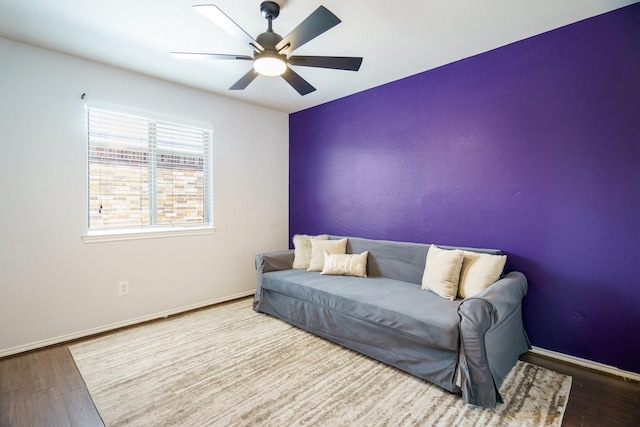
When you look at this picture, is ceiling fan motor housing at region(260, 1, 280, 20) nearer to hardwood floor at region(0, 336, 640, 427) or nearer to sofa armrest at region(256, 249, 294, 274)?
sofa armrest at region(256, 249, 294, 274)

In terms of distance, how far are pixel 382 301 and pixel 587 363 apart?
157 centimetres

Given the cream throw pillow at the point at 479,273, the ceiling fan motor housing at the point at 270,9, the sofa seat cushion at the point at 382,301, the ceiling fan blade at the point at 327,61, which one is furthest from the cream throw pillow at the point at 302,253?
the ceiling fan motor housing at the point at 270,9

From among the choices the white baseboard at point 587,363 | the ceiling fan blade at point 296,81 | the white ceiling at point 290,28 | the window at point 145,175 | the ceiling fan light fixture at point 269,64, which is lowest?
the white baseboard at point 587,363

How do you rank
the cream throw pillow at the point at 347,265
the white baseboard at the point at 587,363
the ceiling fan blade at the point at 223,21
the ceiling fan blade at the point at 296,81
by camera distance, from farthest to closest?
the cream throw pillow at the point at 347,265 → the ceiling fan blade at the point at 296,81 → the white baseboard at the point at 587,363 → the ceiling fan blade at the point at 223,21

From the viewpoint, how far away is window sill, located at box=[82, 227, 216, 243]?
9.30ft

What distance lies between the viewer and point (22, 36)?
2373 mm

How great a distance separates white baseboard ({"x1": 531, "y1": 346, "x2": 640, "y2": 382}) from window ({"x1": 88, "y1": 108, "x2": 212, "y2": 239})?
351 centimetres

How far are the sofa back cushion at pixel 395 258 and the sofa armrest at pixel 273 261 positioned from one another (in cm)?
75

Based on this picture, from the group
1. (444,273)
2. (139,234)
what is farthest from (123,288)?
(444,273)

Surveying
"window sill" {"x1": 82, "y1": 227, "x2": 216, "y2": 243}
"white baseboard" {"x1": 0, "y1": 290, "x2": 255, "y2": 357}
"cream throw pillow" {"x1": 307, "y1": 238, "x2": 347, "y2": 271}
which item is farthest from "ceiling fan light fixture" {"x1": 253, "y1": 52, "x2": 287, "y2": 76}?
"white baseboard" {"x1": 0, "y1": 290, "x2": 255, "y2": 357}

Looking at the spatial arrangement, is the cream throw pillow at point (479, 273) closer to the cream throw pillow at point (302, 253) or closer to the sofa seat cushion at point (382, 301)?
the sofa seat cushion at point (382, 301)

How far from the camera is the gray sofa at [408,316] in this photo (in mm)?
1821

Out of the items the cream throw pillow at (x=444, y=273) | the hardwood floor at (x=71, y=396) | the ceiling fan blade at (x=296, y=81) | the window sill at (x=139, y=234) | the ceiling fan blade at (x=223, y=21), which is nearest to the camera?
the ceiling fan blade at (x=223, y=21)

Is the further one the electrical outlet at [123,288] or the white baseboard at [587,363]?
the electrical outlet at [123,288]
